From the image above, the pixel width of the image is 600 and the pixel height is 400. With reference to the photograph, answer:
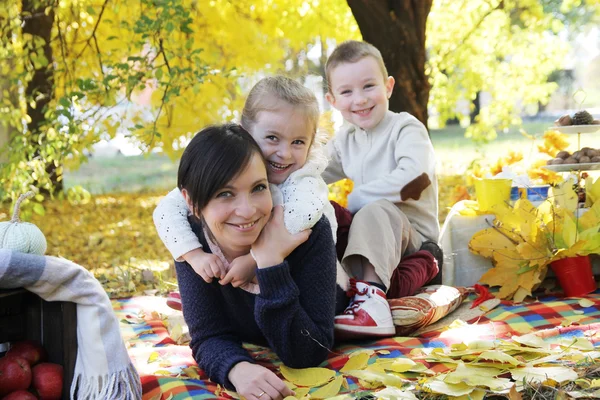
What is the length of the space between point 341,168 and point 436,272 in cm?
80

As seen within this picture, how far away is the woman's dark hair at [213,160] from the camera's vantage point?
7.07 feet

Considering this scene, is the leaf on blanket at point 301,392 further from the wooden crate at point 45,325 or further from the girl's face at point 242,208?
the wooden crate at point 45,325

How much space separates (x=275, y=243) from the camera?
7.35ft

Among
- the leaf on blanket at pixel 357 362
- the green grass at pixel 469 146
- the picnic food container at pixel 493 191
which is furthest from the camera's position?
the green grass at pixel 469 146

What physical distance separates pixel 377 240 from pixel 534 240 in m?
0.83

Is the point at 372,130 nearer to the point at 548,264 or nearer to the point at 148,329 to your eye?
the point at 548,264

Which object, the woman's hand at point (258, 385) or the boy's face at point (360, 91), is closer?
the woman's hand at point (258, 385)

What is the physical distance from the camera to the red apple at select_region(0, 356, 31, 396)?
194 cm

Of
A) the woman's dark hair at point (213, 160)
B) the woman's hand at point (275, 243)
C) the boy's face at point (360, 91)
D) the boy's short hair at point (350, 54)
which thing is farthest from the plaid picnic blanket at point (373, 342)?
the boy's short hair at point (350, 54)

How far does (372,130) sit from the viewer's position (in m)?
3.60

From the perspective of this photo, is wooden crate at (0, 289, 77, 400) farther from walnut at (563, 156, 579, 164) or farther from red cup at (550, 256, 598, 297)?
walnut at (563, 156, 579, 164)

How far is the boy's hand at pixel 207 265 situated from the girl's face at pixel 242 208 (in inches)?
3.1

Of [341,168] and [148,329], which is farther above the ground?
[341,168]

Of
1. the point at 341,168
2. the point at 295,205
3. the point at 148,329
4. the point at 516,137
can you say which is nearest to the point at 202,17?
the point at 341,168
